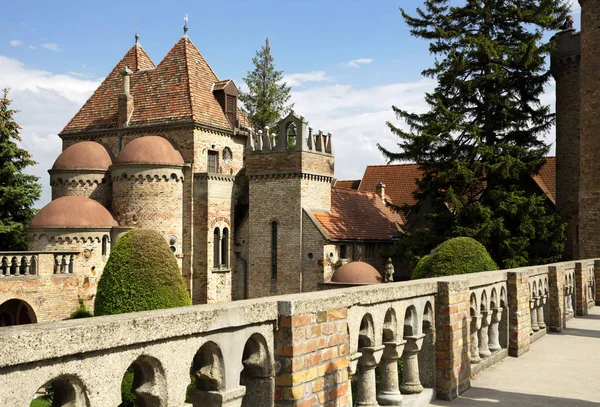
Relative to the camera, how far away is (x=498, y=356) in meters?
9.35

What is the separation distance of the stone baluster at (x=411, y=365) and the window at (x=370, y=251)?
25.0 m

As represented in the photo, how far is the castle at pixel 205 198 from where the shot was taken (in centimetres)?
2877

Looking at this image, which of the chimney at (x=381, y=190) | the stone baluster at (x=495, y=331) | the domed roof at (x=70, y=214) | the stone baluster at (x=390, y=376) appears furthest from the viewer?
the chimney at (x=381, y=190)

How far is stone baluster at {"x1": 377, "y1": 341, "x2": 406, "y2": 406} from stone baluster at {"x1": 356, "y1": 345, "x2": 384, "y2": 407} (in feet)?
1.43

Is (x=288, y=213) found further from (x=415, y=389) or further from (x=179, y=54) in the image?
(x=415, y=389)

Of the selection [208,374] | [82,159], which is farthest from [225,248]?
[208,374]

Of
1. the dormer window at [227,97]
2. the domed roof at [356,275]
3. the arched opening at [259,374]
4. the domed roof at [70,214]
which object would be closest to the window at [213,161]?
the dormer window at [227,97]

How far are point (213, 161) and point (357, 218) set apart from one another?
790 cm

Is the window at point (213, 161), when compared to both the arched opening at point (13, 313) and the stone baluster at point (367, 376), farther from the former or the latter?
the stone baluster at point (367, 376)

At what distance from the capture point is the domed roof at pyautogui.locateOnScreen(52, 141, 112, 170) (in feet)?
103

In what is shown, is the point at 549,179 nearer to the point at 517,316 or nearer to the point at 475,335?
the point at 517,316

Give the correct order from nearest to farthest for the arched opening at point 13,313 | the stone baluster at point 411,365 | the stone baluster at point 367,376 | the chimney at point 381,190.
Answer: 1. the stone baluster at point 367,376
2. the stone baluster at point 411,365
3. the arched opening at point 13,313
4. the chimney at point 381,190

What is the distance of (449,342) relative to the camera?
23.7ft

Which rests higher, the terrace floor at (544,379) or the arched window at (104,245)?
the arched window at (104,245)
